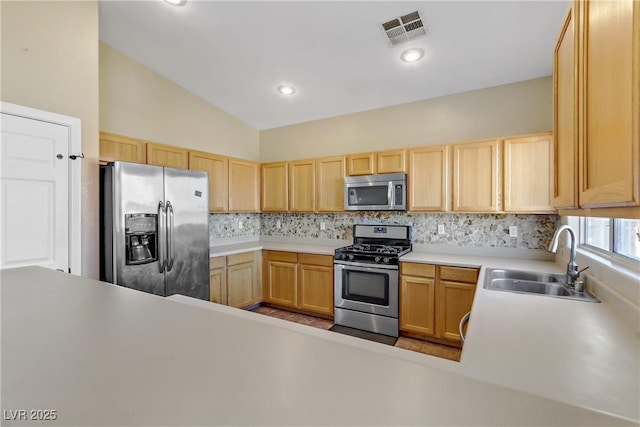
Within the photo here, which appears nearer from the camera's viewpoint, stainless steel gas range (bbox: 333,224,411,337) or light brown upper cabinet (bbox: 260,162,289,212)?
stainless steel gas range (bbox: 333,224,411,337)

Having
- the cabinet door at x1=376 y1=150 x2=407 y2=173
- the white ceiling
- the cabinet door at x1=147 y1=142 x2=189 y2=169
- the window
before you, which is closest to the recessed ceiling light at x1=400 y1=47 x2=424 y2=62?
the white ceiling

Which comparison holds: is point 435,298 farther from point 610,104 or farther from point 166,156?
point 166,156

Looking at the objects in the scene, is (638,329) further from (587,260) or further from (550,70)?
(550,70)

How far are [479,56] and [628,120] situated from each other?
2.36 meters

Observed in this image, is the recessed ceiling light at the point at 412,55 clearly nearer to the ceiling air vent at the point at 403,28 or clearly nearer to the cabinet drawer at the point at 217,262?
the ceiling air vent at the point at 403,28

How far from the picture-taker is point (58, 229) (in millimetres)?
2137

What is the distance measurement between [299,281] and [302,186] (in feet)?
4.12

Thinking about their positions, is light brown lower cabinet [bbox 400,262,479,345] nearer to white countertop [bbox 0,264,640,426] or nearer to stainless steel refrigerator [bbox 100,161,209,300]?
white countertop [bbox 0,264,640,426]

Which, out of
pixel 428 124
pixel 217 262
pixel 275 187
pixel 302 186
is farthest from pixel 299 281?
pixel 428 124

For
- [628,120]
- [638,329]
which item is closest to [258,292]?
[638,329]

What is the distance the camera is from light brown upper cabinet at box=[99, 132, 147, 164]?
8.89 feet

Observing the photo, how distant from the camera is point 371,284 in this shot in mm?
3160

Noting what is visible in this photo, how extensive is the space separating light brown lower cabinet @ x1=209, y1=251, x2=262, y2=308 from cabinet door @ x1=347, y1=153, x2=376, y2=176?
1681 millimetres

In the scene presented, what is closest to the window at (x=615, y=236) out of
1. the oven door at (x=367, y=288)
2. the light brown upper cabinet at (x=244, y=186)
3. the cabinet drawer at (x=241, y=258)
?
the oven door at (x=367, y=288)
